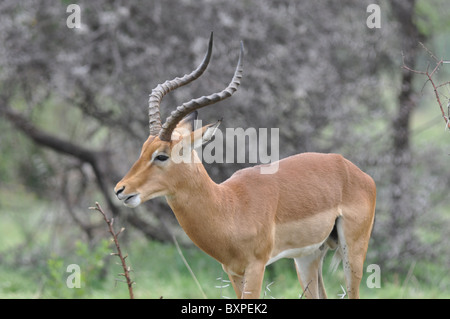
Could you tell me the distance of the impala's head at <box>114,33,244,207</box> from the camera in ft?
9.55

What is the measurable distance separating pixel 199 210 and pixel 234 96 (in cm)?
354

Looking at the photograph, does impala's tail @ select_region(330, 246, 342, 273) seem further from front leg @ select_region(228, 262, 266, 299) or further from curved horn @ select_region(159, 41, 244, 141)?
curved horn @ select_region(159, 41, 244, 141)

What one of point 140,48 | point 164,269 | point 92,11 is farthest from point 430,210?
point 92,11

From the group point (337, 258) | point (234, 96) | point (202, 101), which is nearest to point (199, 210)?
point (202, 101)

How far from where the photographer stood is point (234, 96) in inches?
256

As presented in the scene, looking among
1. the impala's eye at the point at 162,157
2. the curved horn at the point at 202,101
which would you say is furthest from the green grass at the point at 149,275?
the curved horn at the point at 202,101

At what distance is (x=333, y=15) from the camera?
745 centimetres

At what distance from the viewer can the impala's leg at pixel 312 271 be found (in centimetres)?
376

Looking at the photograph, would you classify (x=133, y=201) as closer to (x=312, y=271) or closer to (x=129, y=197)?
(x=129, y=197)

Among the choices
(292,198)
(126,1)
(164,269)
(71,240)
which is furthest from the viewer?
(71,240)
